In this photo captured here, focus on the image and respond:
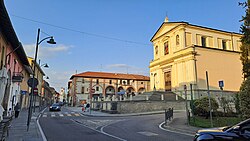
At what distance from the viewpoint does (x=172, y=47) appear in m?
39.5

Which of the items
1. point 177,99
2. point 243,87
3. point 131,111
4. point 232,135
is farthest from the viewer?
point 177,99

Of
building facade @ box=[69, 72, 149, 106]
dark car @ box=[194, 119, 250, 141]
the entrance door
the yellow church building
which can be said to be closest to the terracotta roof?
building facade @ box=[69, 72, 149, 106]

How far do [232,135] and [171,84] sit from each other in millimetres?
35133

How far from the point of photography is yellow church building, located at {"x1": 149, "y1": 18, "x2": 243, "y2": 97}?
112 feet

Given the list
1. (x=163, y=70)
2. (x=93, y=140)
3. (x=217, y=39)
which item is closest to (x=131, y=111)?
(x=163, y=70)

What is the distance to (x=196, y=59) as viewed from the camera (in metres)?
34.2

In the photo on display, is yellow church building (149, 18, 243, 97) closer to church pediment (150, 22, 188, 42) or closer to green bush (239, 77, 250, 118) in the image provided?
church pediment (150, 22, 188, 42)

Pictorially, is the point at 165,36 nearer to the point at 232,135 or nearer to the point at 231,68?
the point at 231,68

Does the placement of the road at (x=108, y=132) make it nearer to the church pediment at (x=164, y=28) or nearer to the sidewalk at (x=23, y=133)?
the sidewalk at (x=23, y=133)

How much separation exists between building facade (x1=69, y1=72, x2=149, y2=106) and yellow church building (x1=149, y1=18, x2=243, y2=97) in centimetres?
2522

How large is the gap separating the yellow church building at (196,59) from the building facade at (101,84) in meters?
25.2

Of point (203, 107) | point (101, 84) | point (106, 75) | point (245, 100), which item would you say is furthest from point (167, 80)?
point (106, 75)

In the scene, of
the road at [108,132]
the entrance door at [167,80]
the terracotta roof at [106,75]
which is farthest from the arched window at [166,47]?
the terracotta roof at [106,75]

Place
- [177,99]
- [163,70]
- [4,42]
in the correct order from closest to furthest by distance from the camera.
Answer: [4,42]
[177,99]
[163,70]
